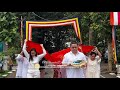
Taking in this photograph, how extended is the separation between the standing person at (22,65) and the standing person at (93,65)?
1.03 meters

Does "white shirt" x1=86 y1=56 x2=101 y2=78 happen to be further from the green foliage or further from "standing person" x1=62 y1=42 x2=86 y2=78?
the green foliage

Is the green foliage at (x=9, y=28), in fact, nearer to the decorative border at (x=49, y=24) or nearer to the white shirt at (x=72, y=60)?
the decorative border at (x=49, y=24)

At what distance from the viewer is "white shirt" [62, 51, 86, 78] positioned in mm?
5445

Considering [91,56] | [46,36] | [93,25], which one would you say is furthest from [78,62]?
[93,25]

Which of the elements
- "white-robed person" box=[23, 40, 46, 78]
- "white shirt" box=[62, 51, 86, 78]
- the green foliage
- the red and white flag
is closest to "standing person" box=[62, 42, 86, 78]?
"white shirt" box=[62, 51, 86, 78]

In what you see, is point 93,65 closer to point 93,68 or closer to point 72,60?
point 93,68

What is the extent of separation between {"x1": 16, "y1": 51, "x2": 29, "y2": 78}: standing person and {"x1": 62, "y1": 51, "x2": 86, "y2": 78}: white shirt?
63 centimetres

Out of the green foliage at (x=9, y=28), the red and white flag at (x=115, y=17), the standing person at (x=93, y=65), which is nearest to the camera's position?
the standing person at (x=93, y=65)

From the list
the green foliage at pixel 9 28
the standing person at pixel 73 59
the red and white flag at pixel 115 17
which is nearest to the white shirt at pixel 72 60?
the standing person at pixel 73 59

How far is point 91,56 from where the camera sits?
555 cm

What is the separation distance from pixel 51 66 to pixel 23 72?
0.54 meters

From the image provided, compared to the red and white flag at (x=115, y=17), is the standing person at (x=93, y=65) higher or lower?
lower

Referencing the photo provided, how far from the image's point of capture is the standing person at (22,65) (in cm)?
561
